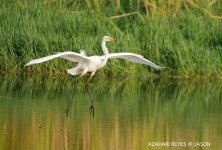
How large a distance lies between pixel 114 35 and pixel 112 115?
6167mm

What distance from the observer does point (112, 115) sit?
14977 mm

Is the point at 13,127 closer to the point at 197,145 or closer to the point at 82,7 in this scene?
the point at 197,145

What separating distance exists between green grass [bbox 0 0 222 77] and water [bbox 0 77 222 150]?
0.48m

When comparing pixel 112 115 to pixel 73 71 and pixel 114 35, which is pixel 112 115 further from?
pixel 114 35

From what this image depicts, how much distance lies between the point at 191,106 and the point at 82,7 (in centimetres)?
738

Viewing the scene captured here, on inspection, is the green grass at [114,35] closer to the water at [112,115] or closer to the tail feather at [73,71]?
the water at [112,115]

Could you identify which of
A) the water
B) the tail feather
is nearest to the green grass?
the water

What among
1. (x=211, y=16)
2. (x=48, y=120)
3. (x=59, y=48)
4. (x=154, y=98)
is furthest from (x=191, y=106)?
(x=211, y=16)

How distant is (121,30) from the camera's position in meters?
22.0

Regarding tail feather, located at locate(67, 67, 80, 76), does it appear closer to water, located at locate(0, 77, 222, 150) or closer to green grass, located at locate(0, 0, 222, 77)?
water, located at locate(0, 77, 222, 150)

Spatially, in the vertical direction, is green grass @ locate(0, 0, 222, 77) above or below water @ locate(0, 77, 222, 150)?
above

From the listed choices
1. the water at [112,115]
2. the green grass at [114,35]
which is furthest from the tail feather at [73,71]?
the green grass at [114,35]

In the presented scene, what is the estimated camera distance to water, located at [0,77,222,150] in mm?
12766

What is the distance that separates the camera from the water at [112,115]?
12.8 meters
